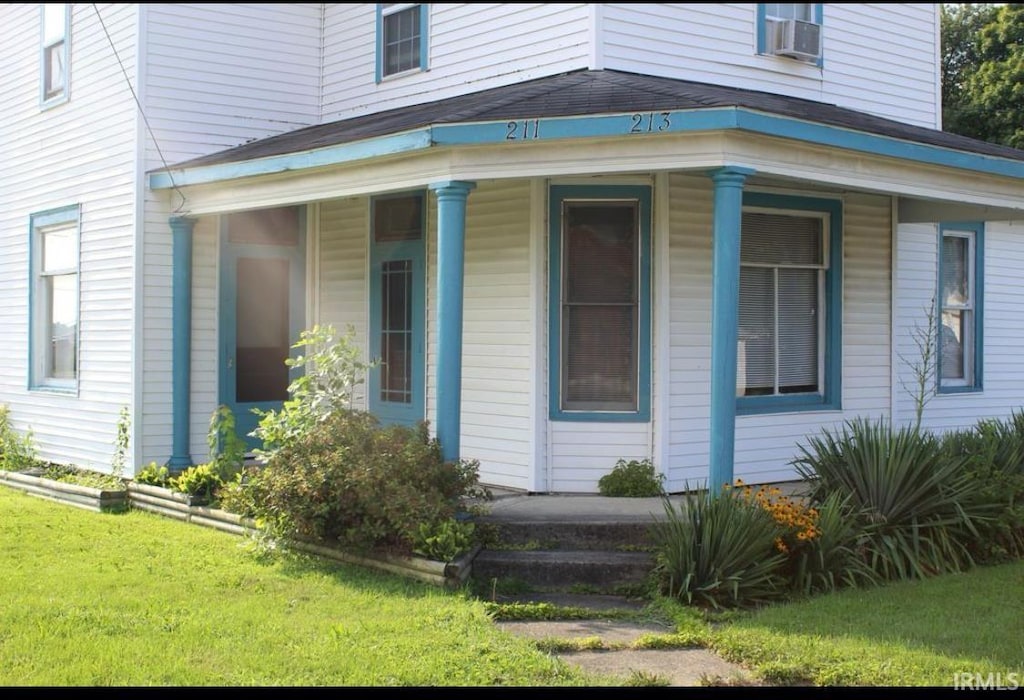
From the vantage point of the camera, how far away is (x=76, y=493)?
11.0 meters

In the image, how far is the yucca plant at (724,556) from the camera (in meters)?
7.09

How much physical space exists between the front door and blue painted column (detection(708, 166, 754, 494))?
590cm

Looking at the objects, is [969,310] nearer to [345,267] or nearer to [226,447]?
[345,267]

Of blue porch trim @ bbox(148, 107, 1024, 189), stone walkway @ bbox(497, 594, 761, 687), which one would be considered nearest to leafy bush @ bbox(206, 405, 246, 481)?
blue porch trim @ bbox(148, 107, 1024, 189)

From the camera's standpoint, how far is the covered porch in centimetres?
800

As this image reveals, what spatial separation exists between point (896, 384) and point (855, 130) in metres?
4.09

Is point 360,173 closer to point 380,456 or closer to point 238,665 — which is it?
A: point 380,456

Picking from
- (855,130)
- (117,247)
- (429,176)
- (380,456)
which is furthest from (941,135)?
(117,247)

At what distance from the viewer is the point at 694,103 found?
7859mm

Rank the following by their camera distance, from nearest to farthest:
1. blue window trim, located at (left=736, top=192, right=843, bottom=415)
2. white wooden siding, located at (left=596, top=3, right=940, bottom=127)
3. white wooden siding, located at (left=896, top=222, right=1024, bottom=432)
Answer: white wooden siding, located at (left=596, top=3, right=940, bottom=127) < blue window trim, located at (left=736, top=192, right=843, bottom=415) < white wooden siding, located at (left=896, top=222, right=1024, bottom=432)

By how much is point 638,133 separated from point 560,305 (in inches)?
92.1

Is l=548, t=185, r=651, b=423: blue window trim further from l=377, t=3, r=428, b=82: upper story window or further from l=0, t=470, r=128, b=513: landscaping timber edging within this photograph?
l=0, t=470, r=128, b=513: landscaping timber edging

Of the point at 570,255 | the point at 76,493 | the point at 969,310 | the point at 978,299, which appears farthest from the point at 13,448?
the point at 978,299

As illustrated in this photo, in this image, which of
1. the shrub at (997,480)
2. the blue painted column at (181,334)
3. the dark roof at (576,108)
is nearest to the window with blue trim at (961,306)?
the dark roof at (576,108)
